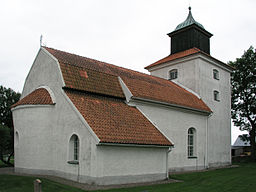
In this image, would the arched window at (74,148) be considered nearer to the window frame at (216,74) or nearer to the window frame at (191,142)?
the window frame at (191,142)

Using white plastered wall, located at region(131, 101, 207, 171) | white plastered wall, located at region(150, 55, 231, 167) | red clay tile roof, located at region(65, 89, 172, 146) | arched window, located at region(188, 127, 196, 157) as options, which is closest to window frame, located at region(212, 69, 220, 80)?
white plastered wall, located at region(150, 55, 231, 167)

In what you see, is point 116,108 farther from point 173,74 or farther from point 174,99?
point 173,74

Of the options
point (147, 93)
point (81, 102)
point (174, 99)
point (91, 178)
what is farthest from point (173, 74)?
point (91, 178)

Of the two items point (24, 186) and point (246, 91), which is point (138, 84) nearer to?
point (24, 186)

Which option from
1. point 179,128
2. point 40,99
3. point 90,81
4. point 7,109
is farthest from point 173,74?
point 7,109

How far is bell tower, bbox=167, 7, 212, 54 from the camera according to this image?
26547mm

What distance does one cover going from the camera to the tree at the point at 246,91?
3183 centimetres

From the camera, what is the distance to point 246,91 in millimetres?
32344

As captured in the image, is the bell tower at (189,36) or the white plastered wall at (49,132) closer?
the white plastered wall at (49,132)

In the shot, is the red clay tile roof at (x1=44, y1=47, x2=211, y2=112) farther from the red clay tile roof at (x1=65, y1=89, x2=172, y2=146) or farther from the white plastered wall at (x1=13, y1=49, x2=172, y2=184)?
the white plastered wall at (x1=13, y1=49, x2=172, y2=184)

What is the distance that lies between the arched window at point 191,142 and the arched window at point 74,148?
409 inches

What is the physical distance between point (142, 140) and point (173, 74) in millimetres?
13691

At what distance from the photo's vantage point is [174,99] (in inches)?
781

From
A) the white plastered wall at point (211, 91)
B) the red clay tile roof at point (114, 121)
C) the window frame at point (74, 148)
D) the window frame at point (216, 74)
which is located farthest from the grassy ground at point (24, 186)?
the window frame at point (216, 74)
